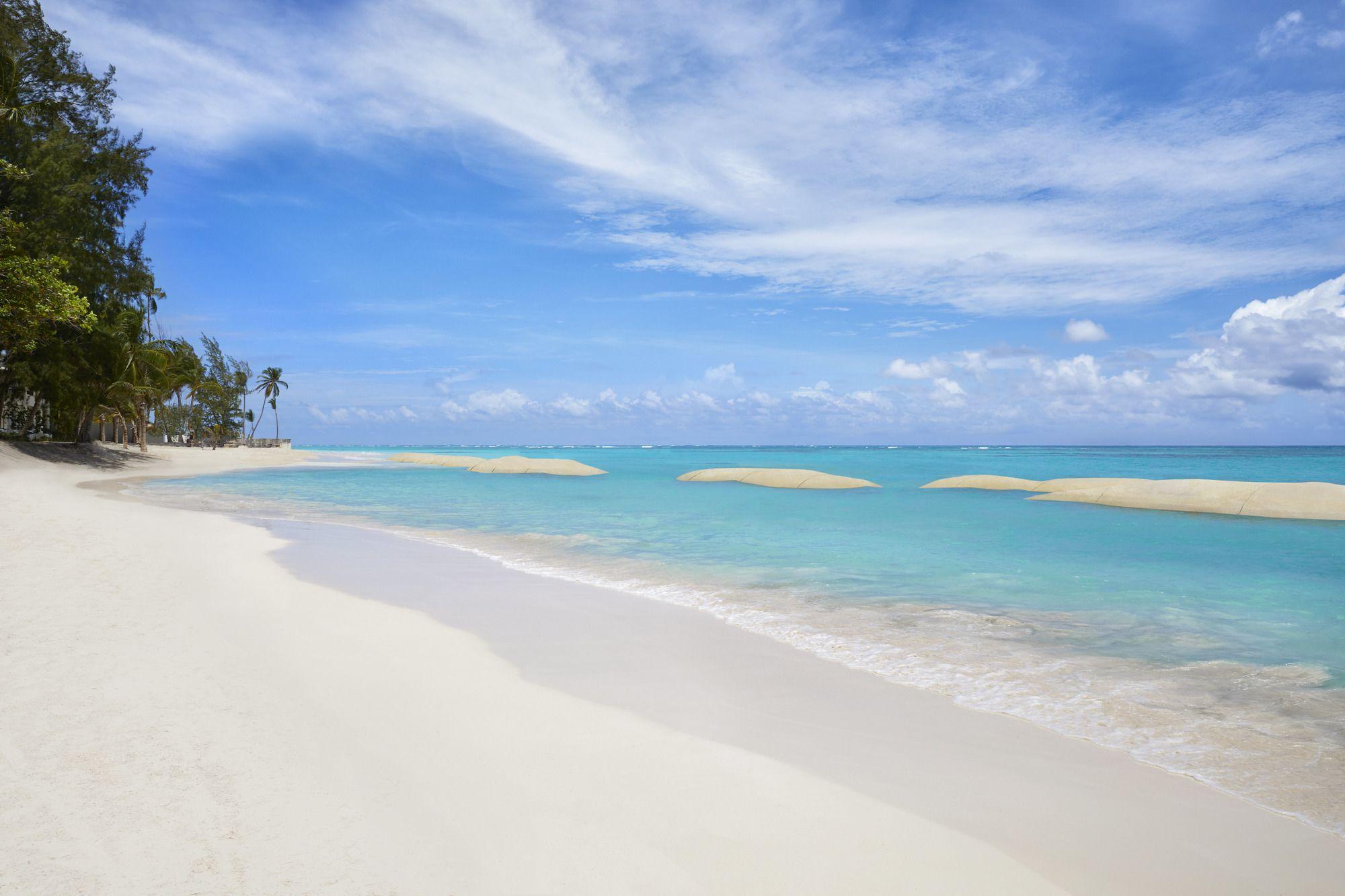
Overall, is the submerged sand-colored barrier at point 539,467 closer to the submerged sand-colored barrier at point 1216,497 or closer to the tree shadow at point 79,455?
the tree shadow at point 79,455

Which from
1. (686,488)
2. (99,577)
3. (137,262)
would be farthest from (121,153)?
(99,577)

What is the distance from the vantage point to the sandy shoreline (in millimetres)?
2967

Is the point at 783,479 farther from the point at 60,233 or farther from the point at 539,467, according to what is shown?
the point at 60,233

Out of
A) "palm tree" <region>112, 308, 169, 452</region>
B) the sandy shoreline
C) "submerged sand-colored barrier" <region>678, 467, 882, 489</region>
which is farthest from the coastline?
"palm tree" <region>112, 308, 169, 452</region>

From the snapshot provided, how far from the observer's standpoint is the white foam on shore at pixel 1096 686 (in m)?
4.35

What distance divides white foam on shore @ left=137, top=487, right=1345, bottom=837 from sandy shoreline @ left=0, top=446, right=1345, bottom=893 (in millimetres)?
391

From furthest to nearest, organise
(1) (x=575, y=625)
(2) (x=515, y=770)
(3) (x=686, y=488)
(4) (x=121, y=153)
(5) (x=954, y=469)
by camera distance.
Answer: (5) (x=954, y=469)
(3) (x=686, y=488)
(4) (x=121, y=153)
(1) (x=575, y=625)
(2) (x=515, y=770)

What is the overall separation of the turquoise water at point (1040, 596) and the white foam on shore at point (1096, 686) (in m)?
0.02

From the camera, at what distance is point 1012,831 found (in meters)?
→ 3.44

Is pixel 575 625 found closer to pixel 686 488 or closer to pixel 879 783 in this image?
pixel 879 783

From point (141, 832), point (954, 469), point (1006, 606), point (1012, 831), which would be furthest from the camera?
point (954, 469)

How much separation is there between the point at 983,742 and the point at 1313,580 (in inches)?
446

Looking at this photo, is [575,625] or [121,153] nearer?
[575,625]

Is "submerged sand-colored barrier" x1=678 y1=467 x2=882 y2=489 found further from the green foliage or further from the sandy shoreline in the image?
the green foliage
